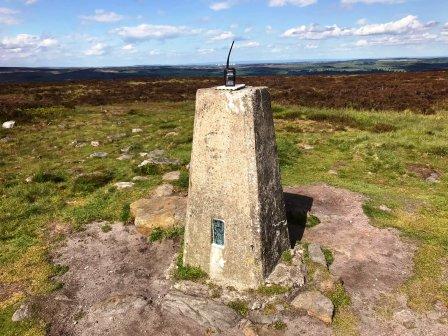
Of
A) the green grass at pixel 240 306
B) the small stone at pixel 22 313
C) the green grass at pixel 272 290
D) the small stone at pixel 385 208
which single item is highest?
the green grass at pixel 272 290

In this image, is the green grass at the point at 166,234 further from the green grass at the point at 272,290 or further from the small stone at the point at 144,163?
the small stone at the point at 144,163

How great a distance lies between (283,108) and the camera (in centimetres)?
3653

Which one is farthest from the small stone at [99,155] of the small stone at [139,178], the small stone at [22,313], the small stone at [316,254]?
the small stone at [316,254]

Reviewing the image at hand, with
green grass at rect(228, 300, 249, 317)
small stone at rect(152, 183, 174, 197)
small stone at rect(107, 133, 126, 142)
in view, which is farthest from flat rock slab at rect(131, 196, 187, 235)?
small stone at rect(107, 133, 126, 142)

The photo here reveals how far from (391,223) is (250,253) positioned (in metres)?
6.33

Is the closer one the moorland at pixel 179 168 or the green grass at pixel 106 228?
the moorland at pixel 179 168

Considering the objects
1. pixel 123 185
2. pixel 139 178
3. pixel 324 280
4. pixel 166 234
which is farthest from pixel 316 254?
pixel 139 178

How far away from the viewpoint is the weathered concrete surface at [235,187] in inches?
332

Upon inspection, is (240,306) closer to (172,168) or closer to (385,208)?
(385,208)

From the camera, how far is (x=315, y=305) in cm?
863

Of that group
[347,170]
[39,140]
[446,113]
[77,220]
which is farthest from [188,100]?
[77,220]

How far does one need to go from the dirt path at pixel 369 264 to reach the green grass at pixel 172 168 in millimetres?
351

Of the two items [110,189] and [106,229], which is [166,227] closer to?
[106,229]

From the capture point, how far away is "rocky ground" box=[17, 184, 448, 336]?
8375 mm
